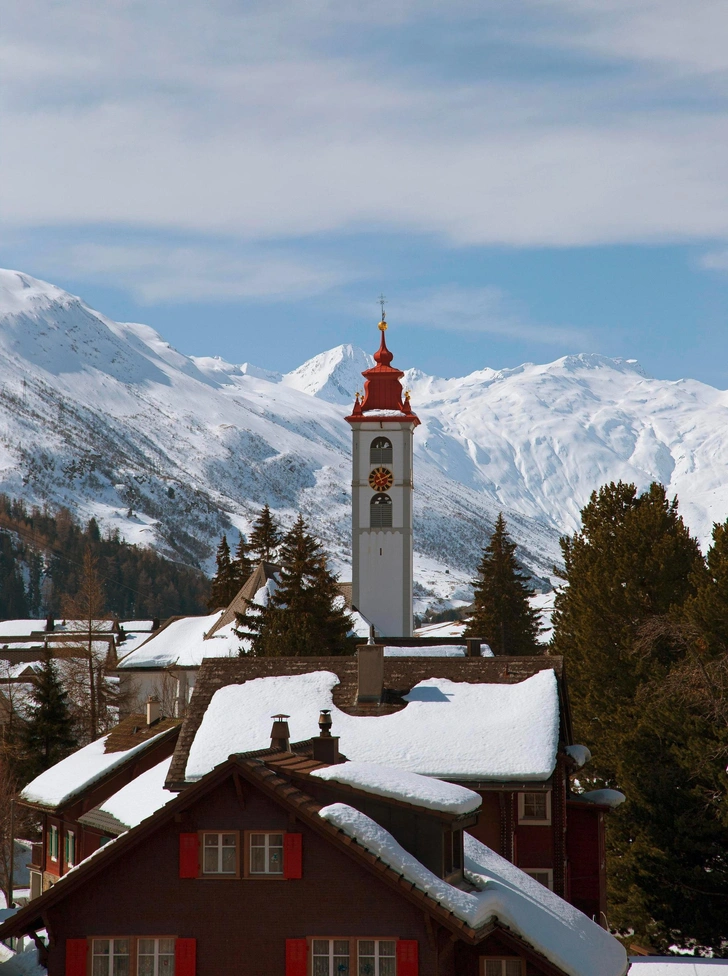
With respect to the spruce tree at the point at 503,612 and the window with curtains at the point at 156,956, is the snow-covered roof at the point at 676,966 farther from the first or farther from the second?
the spruce tree at the point at 503,612

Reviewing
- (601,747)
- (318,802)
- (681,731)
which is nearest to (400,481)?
(601,747)

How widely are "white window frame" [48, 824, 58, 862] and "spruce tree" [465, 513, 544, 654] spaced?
37792 mm

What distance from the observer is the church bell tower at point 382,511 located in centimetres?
7962

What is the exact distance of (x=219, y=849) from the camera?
21719mm

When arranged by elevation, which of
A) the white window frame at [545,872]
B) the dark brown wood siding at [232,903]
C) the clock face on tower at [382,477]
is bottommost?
the white window frame at [545,872]

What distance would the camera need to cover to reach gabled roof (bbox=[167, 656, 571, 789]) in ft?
96.8

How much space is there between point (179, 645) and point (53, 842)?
36.8m

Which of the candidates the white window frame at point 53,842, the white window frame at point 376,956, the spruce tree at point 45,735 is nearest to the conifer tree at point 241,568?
the spruce tree at point 45,735

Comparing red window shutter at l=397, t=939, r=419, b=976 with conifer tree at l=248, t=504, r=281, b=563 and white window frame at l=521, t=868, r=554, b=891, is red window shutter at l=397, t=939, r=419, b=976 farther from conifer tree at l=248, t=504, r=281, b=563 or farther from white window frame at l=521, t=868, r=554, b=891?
conifer tree at l=248, t=504, r=281, b=563

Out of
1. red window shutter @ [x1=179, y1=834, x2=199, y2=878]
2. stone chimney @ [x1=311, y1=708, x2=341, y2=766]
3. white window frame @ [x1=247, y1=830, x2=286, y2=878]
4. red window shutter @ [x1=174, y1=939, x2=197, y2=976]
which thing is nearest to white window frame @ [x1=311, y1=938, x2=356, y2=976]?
white window frame @ [x1=247, y1=830, x2=286, y2=878]

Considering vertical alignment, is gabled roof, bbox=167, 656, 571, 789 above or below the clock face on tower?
below

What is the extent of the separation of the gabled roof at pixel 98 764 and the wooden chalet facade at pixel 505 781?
Answer: 4.36m

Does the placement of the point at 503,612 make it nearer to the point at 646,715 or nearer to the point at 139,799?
the point at 646,715

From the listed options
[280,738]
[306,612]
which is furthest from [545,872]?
[306,612]
